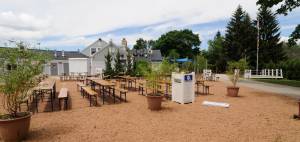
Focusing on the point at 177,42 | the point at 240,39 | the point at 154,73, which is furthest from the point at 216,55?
the point at 154,73

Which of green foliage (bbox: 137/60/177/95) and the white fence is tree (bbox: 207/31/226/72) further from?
green foliage (bbox: 137/60/177/95)

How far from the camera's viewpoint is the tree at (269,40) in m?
34.3

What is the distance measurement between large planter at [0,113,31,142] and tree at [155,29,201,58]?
55.5 metres

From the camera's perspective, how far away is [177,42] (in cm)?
5997

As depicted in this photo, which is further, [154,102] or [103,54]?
[103,54]

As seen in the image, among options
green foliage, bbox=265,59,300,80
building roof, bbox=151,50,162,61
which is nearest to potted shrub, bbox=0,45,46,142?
green foliage, bbox=265,59,300,80

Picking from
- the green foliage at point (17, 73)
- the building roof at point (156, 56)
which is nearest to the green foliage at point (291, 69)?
the building roof at point (156, 56)

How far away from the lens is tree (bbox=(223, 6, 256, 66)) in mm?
37000

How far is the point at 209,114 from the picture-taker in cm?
715

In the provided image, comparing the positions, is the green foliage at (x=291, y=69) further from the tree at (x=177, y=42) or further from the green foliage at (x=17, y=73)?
the tree at (x=177, y=42)

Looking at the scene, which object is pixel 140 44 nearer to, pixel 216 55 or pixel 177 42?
pixel 177 42

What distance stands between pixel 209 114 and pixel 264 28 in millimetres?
34115

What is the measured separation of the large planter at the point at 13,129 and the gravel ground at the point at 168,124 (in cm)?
30

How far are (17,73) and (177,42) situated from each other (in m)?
56.8
